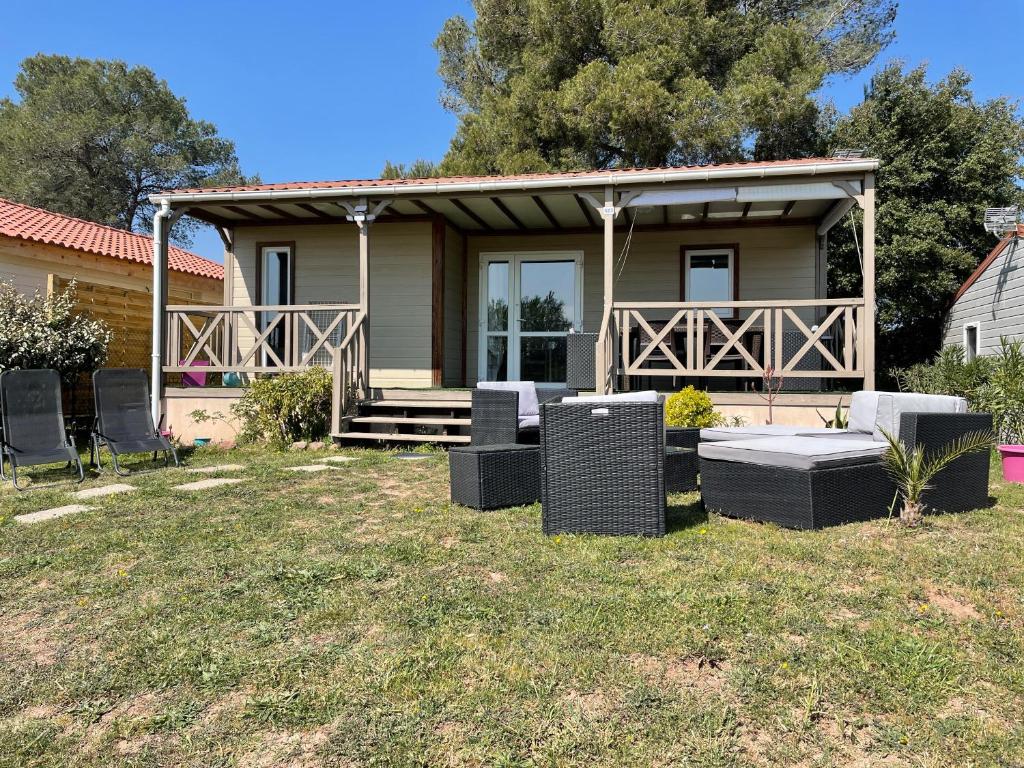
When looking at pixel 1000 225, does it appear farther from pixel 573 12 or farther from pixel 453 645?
pixel 453 645

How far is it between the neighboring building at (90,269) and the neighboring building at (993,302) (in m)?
12.5

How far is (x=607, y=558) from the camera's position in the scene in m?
3.13

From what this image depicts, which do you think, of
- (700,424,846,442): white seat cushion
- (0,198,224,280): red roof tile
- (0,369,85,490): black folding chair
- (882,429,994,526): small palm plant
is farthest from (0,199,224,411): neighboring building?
(882,429,994,526): small palm plant

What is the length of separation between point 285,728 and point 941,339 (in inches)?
557

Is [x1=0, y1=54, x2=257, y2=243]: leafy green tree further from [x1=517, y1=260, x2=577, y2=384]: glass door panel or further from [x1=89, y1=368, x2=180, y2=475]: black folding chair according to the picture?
[x1=89, y1=368, x2=180, y2=475]: black folding chair

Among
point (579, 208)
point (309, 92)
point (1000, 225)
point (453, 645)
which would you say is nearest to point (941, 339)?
point (1000, 225)

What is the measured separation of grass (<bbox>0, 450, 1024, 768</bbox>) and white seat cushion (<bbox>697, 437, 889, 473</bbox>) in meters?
0.37

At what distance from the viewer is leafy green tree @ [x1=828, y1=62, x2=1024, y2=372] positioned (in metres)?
13.2

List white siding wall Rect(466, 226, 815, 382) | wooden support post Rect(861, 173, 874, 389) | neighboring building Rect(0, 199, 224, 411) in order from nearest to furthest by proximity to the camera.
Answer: wooden support post Rect(861, 173, 874, 389) → white siding wall Rect(466, 226, 815, 382) → neighboring building Rect(0, 199, 224, 411)

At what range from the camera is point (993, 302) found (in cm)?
995

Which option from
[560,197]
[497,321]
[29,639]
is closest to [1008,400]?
[560,197]

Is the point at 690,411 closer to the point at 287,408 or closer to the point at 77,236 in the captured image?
the point at 287,408

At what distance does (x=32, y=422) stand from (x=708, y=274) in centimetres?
801

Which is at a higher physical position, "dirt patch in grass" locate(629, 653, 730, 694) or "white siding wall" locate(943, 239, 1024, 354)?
"white siding wall" locate(943, 239, 1024, 354)
